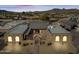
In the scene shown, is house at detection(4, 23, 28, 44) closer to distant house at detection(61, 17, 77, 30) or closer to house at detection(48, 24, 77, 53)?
house at detection(48, 24, 77, 53)

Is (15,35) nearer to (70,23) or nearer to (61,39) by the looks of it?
(61,39)

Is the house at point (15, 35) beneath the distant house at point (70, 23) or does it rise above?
beneath

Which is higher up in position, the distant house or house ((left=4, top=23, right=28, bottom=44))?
the distant house

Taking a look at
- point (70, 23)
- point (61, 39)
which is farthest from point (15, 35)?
point (70, 23)

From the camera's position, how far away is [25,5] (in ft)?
8.38

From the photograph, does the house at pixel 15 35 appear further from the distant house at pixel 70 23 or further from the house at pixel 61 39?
the distant house at pixel 70 23

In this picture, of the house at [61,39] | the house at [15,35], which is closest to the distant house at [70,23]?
the house at [61,39]

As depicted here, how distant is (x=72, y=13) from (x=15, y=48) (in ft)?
2.85

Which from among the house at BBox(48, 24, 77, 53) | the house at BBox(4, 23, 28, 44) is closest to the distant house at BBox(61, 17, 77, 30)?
the house at BBox(48, 24, 77, 53)

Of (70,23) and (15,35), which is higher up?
(70,23)

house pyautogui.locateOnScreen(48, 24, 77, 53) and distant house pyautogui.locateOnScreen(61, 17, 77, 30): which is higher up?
distant house pyautogui.locateOnScreen(61, 17, 77, 30)

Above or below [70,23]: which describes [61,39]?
below

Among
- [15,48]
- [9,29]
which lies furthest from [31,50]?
[9,29]
